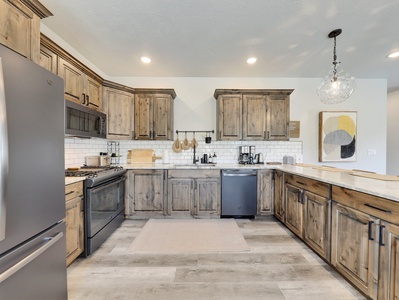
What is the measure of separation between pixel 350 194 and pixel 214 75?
2.97 meters

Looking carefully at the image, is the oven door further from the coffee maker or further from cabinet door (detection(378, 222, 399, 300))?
cabinet door (detection(378, 222, 399, 300))

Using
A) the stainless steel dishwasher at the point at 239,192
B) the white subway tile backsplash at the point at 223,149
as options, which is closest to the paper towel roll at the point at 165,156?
the white subway tile backsplash at the point at 223,149

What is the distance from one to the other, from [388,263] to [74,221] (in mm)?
2595

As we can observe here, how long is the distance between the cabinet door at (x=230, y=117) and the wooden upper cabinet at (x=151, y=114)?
3.21ft

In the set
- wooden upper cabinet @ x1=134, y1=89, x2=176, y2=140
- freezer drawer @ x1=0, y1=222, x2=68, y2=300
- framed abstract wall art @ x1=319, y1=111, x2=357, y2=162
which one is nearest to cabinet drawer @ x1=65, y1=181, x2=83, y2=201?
freezer drawer @ x1=0, y1=222, x2=68, y2=300

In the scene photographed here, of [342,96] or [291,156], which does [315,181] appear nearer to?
[342,96]

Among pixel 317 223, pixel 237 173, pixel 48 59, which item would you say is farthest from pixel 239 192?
pixel 48 59

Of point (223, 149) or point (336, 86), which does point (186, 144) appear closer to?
point (223, 149)

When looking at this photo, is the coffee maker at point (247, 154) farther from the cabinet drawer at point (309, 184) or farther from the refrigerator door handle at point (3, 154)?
the refrigerator door handle at point (3, 154)

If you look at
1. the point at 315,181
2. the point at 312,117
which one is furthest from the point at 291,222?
the point at 312,117

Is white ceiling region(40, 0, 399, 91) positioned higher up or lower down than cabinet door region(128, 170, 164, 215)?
higher up

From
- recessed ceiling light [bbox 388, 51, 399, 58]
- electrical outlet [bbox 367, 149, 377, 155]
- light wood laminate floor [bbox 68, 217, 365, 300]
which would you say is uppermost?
recessed ceiling light [bbox 388, 51, 399, 58]

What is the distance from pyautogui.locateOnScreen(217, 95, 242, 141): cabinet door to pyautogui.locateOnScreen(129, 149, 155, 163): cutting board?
1409 mm

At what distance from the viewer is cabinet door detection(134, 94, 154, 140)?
3.48 meters
